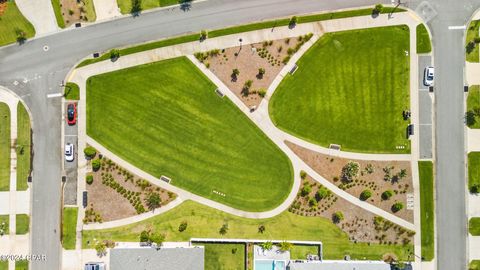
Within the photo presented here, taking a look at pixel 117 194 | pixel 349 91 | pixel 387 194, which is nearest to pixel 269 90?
pixel 349 91

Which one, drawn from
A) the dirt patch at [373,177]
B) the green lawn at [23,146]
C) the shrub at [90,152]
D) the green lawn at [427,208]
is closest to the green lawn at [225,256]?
the dirt patch at [373,177]

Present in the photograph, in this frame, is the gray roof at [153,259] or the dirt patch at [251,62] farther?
the dirt patch at [251,62]

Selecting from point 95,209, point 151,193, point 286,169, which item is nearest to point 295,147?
point 286,169

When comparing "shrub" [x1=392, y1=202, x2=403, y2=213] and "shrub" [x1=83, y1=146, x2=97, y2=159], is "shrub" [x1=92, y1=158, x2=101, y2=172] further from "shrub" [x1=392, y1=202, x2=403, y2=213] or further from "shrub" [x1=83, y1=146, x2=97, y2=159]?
"shrub" [x1=392, y1=202, x2=403, y2=213]

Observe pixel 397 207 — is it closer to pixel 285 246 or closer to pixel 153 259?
pixel 285 246

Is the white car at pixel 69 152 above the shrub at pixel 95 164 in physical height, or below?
above

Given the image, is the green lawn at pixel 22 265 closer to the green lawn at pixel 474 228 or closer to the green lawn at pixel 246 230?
the green lawn at pixel 246 230

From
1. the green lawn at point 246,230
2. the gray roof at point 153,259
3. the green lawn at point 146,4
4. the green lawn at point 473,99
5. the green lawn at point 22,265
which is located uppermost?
the green lawn at point 146,4
